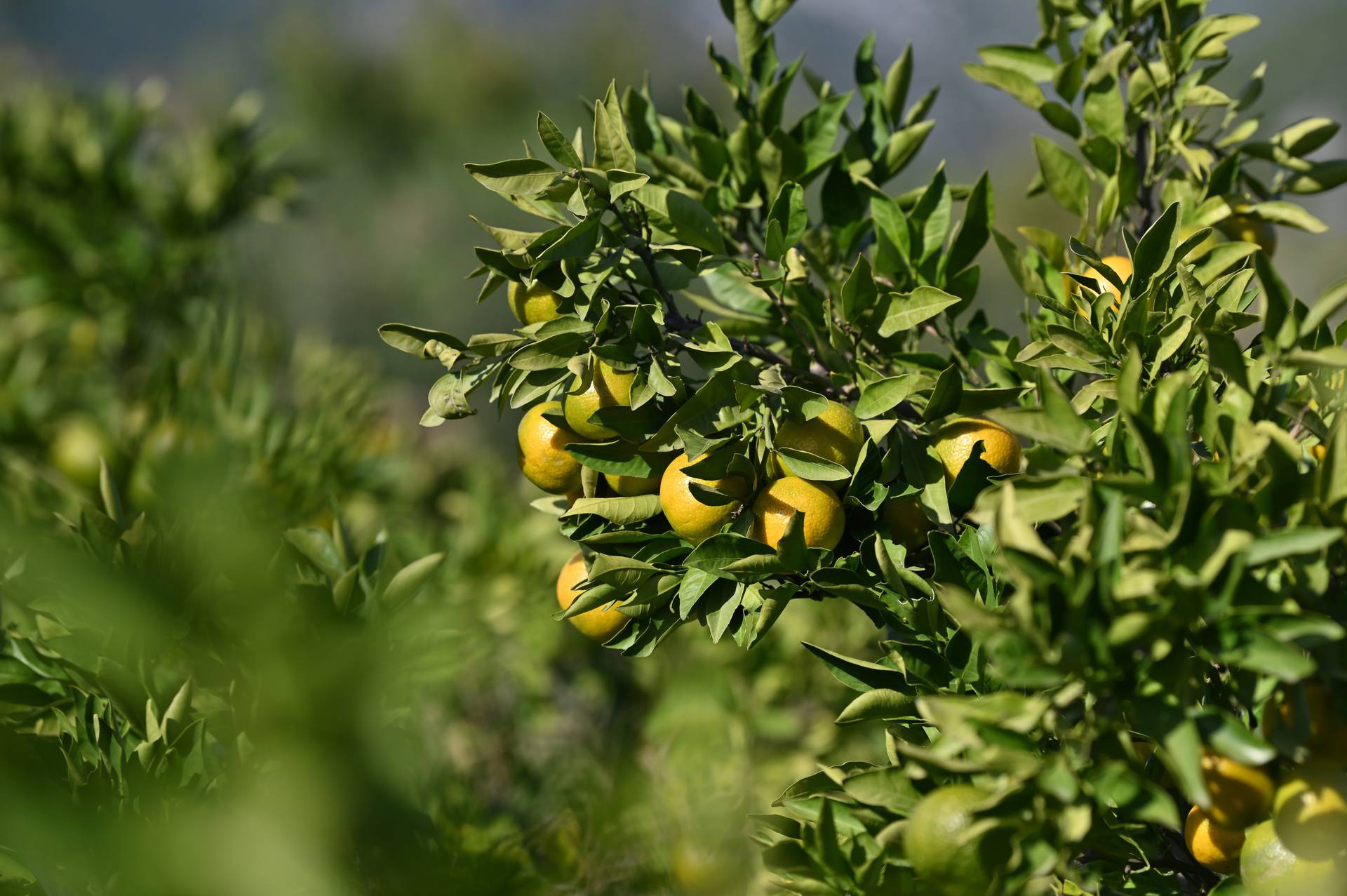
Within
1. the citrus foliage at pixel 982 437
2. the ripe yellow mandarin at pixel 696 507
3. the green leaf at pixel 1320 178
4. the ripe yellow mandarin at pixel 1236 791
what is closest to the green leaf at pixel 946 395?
the citrus foliage at pixel 982 437

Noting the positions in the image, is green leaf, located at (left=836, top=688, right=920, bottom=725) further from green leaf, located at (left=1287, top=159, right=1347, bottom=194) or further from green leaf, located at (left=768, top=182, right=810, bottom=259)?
green leaf, located at (left=1287, top=159, right=1347, bottom=194)

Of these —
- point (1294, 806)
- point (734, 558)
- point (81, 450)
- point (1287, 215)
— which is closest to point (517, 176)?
point (734, 558)

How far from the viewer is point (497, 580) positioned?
5.30 ft

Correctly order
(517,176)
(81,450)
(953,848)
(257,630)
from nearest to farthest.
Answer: (257,630), (953,848), (517,176), (81,450)

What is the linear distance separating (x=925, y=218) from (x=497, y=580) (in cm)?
113

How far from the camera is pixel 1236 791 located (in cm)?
41

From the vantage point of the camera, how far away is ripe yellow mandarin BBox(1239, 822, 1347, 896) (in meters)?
0.40

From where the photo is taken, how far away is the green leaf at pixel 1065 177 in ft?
2.25

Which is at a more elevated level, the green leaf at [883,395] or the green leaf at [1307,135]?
the green leaf at [1307,135]

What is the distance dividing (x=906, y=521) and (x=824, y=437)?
0.08 meters

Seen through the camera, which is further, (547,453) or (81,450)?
(81,450)

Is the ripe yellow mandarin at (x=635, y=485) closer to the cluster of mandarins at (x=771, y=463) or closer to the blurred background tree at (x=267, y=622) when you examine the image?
the cluster of mandarins at (x=771, y=463)

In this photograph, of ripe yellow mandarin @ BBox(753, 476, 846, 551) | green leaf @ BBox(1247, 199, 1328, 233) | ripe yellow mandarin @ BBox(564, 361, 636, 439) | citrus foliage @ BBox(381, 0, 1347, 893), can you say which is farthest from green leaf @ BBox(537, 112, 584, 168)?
green leaf @ BBox(1247, 199, 1328, 233)

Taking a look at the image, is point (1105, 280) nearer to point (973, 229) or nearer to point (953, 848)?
point (973, 229)
